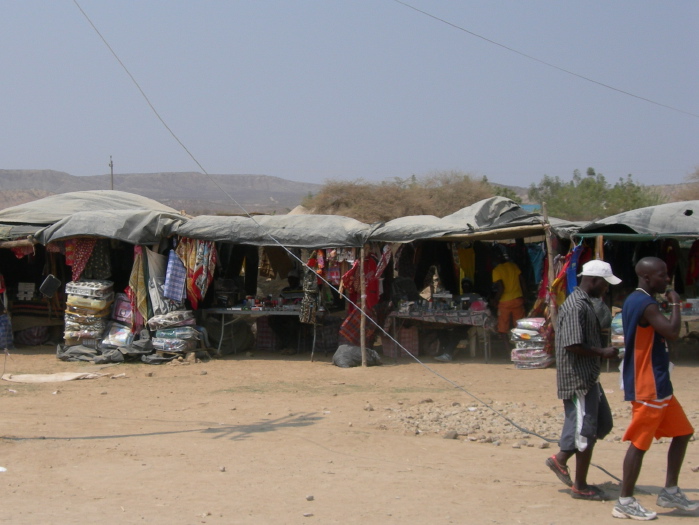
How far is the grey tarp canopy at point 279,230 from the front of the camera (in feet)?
39.4

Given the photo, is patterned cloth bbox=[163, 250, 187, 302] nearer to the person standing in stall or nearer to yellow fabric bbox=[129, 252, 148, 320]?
yellow fabric bbox=[129, 252, 148, 320]

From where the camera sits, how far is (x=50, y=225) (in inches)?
526

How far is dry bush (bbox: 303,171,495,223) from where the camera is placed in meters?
28.1

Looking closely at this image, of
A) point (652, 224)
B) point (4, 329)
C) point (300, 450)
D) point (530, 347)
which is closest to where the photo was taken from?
point (300, 450)

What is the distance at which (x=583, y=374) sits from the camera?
16.0ft

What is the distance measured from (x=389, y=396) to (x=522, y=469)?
3679 millimetres

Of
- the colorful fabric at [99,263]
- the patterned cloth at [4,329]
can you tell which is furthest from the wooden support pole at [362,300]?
the patterned cloth at [4,329]

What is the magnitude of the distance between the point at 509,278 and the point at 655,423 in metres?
8.01

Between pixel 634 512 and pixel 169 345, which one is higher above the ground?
pixel 634 512

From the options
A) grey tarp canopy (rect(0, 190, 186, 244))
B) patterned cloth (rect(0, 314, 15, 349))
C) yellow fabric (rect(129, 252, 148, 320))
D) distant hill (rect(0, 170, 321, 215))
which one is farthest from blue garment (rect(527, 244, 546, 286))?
distant hill (rect(0, 170, 321, 215))

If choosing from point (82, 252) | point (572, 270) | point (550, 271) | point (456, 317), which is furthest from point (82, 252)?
point (572, 270)

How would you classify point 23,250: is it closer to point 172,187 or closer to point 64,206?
point 64,206

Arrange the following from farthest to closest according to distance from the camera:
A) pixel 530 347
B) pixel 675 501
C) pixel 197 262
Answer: pixel 197 262, pixel 530 347, pixel 675 501

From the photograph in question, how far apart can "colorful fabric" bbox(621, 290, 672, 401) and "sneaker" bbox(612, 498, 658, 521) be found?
2.11 feet
